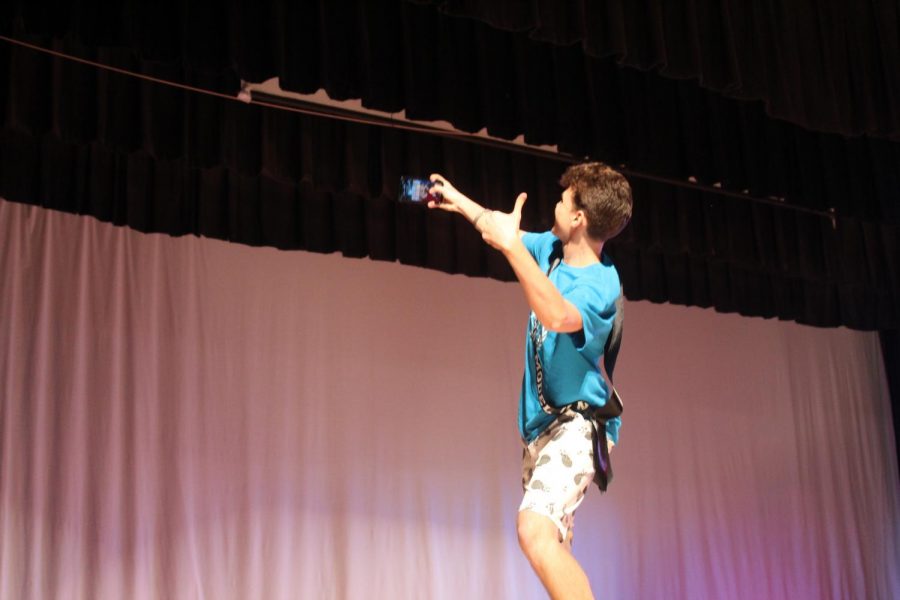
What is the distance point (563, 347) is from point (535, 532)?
0.52m

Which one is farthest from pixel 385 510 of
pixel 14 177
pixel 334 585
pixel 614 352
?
pixel 614 352

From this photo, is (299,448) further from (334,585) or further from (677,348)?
(677,348)

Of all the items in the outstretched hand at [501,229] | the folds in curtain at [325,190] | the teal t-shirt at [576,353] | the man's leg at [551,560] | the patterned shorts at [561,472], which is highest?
the folds in curtain at [325,190]

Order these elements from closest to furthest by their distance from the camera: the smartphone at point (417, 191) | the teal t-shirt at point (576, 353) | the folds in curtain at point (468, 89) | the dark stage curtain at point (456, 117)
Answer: the teal t-shirt at point (576, 353), the smartphone at point (417, 191), the folds in curtain at point (468, 89), the dark stage curtain at point (456, 117)

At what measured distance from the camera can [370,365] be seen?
607cm

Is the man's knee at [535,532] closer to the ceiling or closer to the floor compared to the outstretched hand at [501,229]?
closer to the floor

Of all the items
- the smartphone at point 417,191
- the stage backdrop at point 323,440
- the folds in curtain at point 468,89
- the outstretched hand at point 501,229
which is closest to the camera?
the outstretched hand at point 501,229

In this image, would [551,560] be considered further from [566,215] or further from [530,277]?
[566,215]

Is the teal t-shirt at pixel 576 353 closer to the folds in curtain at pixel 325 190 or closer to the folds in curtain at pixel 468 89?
the folds in curtain at pixel 468 89

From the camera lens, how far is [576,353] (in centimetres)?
291

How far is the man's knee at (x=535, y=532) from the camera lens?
8.76 feet

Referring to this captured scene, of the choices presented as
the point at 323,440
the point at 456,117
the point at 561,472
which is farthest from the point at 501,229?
the point at 323,440

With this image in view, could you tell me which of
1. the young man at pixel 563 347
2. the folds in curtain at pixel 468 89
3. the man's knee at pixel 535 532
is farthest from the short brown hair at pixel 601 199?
the folds in curtain at pixel 468 89

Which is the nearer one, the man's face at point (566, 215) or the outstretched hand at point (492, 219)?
the outstretched hand at point (492, 219)
